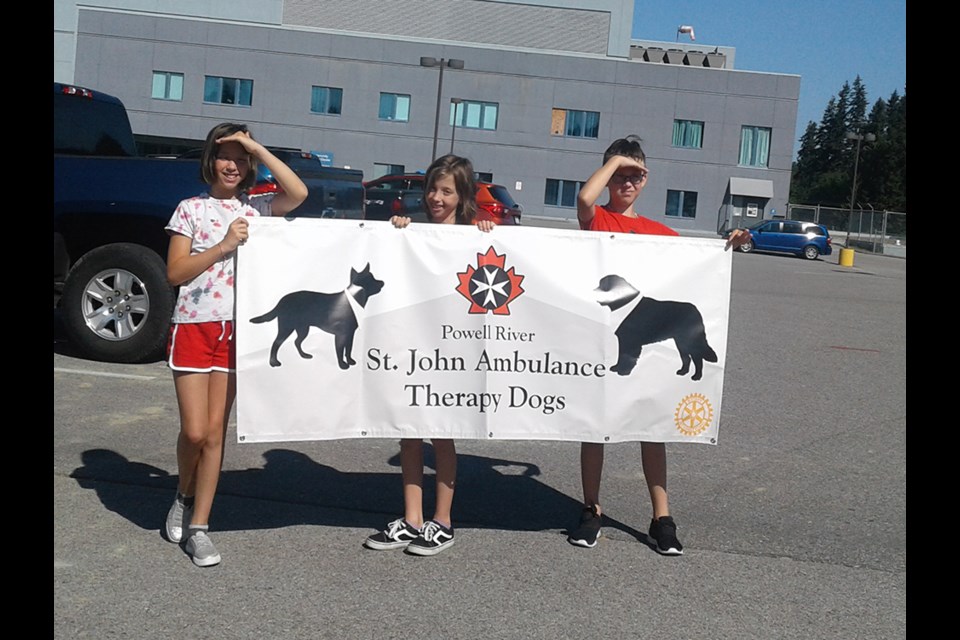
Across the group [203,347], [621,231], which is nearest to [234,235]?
[203,347]

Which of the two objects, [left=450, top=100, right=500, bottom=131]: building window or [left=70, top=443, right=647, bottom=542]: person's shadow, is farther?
[left=450, top=100, right=500, bottom=131]: building window

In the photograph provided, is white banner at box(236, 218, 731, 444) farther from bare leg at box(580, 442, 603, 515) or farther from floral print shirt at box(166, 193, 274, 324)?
bare leg at box(580, 442, 603, 515)

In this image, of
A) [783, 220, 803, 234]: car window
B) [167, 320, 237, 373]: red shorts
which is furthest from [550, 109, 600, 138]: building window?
[167, 320, 237, 373]: red shorts

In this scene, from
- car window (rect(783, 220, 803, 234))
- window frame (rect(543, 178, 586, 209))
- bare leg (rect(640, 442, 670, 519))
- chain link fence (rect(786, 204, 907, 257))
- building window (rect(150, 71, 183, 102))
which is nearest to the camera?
bare leg (rect(640, 442, 670, 519))

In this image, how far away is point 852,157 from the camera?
145 metres

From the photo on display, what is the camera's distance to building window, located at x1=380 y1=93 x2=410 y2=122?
202 ft

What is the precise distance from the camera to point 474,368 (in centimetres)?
491

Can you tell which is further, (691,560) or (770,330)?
(770,330)

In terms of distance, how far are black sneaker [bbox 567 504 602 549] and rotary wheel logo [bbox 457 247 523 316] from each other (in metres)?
1.10

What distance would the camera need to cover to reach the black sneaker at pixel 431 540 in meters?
4.73

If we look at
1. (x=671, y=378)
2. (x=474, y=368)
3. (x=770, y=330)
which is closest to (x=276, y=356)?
(x=474, y=368)

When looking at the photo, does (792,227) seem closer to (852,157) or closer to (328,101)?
(328,101)
